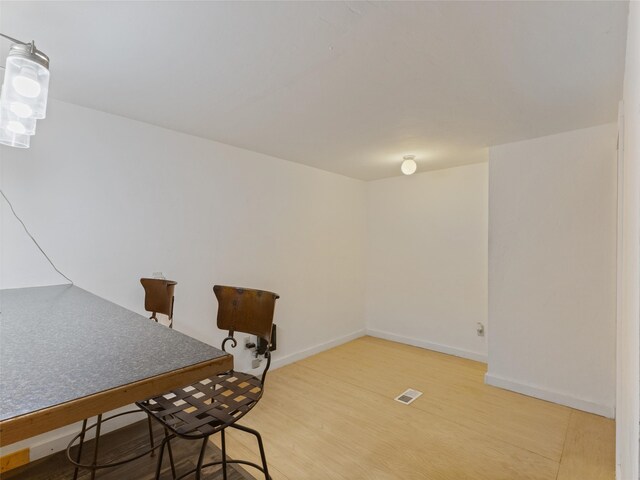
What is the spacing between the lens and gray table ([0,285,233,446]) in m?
0.54

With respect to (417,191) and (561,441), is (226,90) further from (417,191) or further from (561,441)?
(561,441)

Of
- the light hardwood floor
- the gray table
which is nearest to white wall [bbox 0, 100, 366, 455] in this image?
the light hardwood floor

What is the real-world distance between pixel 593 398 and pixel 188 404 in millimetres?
2913

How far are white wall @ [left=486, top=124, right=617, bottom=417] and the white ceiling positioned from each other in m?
0.28

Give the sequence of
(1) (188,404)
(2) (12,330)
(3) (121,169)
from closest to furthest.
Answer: (2) (12,330), (1) (188,404), (3) (121,169)

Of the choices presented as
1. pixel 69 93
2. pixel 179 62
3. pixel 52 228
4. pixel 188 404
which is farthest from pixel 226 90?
pixel 188 404

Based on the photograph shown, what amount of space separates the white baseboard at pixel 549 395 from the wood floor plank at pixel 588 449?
0.17ft

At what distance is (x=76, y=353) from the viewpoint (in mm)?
754

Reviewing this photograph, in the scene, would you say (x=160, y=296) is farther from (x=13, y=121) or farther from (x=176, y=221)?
(x=13, y=121)

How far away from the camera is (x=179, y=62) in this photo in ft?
5.17

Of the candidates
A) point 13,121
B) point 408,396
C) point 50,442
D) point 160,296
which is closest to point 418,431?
point 408,396

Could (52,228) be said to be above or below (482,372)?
above

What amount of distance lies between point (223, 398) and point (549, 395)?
8.76 ft

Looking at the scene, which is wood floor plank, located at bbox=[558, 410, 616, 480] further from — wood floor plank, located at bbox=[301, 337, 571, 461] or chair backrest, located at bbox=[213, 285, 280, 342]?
chair backrest, located at bbox=[213, 285, 280, 342]
